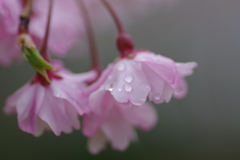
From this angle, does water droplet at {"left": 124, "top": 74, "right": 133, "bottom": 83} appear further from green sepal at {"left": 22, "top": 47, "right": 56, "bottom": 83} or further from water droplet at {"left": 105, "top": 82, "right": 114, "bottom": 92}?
green sepal at {"left": 22, "top": 47, "right": 56, "bottom": 83}

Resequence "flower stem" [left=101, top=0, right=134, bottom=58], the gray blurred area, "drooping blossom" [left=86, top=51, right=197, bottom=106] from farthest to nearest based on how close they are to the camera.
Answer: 1. the gray blurred area
2. "flower stem" [left=101, top=0, right=134, bottom=58]
3. "drooping blossom" [left=86, top=51, right=197, bottom=106]

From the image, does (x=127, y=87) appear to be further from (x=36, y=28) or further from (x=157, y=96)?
(x=36, y=28)

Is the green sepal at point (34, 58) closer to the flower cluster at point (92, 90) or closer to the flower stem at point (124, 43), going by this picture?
the flower cluster at point (92, 90)

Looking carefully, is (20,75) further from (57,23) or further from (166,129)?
(57,23)

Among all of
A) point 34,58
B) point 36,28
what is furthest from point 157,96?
point 36,28

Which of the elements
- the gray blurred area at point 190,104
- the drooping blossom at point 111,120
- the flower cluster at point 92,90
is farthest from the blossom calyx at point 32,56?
the gray blurred area at point 190,104

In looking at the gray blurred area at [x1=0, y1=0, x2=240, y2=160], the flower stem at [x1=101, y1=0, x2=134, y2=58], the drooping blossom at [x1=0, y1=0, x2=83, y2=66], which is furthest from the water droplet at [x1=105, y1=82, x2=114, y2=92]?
the gray blurred area at [x1=0, y1=0, x2=240, y2=160]
